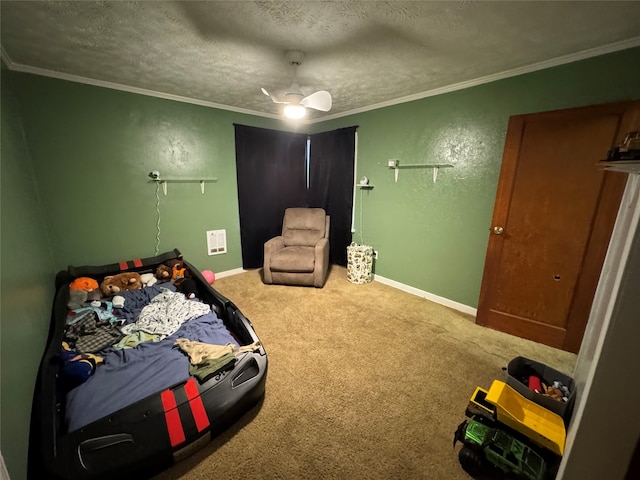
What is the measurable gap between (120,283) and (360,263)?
272 cm

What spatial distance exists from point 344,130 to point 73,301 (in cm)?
355

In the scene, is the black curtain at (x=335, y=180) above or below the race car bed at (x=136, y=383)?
above

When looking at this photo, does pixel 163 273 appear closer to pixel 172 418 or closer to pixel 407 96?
pixel 172 418

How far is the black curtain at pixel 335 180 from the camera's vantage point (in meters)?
3.74

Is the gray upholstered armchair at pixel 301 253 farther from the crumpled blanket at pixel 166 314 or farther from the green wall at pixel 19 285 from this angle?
the green wall at pixel 19 285

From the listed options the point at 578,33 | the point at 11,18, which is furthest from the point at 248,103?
the point at 578,33

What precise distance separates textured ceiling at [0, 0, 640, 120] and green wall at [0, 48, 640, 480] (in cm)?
A: 23

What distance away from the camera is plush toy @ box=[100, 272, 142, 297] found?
2.55m

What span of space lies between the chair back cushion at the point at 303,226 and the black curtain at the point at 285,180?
12.5 inches

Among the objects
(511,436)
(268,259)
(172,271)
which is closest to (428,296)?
(511,436)

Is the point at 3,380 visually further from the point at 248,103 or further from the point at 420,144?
the point at 420,144

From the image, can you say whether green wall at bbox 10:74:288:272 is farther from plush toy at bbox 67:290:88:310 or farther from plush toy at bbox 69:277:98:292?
plush toy at bbox 67:290:88:310

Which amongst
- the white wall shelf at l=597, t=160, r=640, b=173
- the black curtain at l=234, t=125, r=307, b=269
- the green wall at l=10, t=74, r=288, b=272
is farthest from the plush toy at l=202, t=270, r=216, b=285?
the white wall shelf at l=597, t=160, r=640, b=173

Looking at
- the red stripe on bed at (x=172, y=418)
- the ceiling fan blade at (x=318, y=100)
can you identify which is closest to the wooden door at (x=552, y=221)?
the ceiling fan blade at (x=318, y=100)
